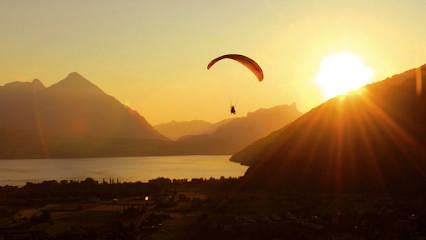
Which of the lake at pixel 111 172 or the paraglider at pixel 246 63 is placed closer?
the paraglider at pixel 246 63

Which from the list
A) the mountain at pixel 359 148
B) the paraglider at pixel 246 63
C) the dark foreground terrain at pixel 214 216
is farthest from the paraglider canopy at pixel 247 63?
the mountain at pixel 359 148

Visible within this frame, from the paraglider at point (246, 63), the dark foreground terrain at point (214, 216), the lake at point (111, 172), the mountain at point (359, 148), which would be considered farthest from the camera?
the lake at point (111, 172)

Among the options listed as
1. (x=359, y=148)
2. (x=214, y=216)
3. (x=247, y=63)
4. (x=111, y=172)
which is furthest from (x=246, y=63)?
(x=111, y=172)

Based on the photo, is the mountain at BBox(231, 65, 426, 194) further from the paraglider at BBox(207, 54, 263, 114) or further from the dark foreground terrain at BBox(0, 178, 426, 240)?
the paraglider at BBox(207, 54, 263, 114)

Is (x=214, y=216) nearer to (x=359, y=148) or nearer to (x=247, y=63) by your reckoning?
(x=247, y=63)

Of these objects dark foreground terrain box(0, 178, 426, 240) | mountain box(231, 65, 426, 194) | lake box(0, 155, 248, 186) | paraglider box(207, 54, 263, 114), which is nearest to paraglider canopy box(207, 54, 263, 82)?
paraglider box(207, 54, 263, 114)

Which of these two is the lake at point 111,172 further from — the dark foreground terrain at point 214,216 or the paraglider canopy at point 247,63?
the paraglider canopy at point 247,63

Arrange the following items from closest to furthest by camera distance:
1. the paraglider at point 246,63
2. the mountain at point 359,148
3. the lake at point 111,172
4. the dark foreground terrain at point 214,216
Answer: the dark foreground terrain at point 214,216 < the paraglider at point 246,63 < the mountain at point 359,148 < the lake at point 111,172

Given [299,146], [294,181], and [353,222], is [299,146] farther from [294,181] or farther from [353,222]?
[353,222]
